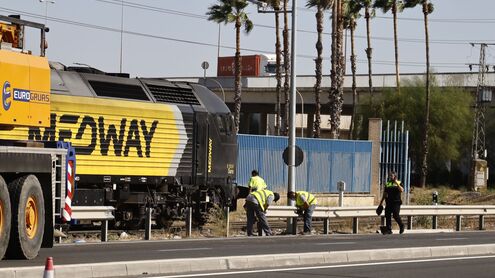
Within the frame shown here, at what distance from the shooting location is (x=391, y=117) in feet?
251

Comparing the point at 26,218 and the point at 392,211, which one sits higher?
the point at 26,218

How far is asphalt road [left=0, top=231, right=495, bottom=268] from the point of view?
57.8ft

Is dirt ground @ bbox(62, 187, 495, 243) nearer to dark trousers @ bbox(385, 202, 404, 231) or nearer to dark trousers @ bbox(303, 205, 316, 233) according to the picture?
dark trousers @ bbox(303, 205, 316, 233)

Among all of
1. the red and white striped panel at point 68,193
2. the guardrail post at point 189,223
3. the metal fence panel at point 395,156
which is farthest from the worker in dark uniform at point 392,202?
the metal fence panel at point 395,156

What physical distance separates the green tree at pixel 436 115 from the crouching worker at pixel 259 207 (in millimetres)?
47223

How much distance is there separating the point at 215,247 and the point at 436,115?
56.7m

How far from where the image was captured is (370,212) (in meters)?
31.6

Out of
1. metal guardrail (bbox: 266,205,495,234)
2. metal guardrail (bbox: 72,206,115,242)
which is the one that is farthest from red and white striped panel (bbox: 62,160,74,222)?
metal guardrail (bbox: 266,205,495,234)

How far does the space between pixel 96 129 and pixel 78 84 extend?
1162mm

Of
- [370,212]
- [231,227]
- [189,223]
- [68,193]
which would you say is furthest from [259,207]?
[68,193]

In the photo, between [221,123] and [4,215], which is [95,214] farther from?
[221,123]

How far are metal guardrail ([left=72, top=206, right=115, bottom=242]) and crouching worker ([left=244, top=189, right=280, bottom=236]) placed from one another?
4.64 m

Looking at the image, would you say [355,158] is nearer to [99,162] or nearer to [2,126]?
[99,162]

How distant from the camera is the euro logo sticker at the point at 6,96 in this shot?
54.3 feet
